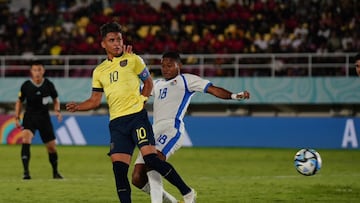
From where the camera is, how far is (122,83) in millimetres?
9922

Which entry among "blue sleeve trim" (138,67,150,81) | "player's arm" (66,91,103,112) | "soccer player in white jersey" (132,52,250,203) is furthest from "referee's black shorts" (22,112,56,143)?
"blue sleeve trim" (138,67,150,81)

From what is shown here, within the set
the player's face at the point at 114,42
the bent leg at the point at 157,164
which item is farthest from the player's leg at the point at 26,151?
the player's face at the point at 114,42

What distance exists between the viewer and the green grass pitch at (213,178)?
1266 centimetres

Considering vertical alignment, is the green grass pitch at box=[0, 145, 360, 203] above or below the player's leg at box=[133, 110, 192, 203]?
below

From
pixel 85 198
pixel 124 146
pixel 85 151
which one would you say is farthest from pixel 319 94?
pixel 124 146

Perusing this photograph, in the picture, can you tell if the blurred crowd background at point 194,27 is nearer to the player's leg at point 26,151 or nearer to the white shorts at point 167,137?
the player's leg at point 26,151

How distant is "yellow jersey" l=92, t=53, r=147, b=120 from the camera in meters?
9.90

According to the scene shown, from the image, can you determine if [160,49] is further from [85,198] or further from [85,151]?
[85,198]

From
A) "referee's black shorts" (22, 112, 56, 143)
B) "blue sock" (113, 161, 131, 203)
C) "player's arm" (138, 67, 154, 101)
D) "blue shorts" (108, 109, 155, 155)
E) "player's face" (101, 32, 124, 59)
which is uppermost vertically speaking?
"player's face" (101, 32, 124, 59)

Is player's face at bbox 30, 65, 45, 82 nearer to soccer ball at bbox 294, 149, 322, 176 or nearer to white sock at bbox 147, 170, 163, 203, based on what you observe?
soccer ball at bbox 294, 149, 322, 176

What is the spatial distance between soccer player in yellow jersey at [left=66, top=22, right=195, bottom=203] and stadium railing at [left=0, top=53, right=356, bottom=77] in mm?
17231

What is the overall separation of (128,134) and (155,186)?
1063mm

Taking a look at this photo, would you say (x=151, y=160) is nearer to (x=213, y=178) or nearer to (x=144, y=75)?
(x=144, y=75)

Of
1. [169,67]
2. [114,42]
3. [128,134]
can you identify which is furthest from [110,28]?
[169,67]
